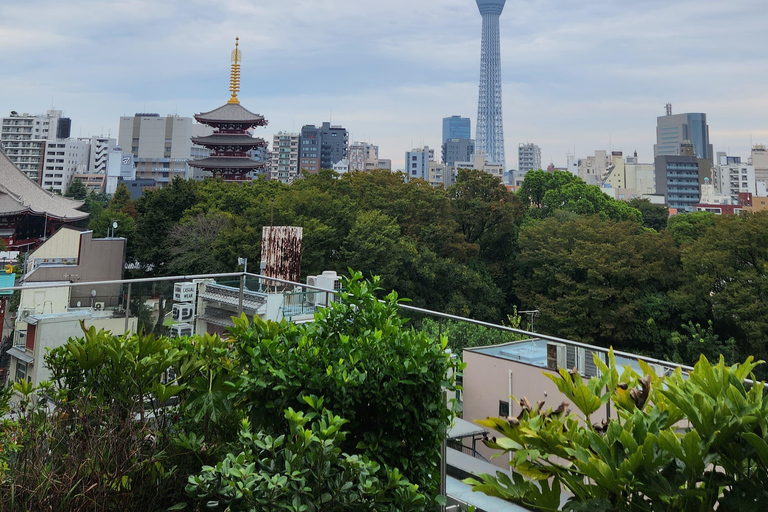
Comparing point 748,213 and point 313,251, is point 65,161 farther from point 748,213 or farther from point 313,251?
point 748,213

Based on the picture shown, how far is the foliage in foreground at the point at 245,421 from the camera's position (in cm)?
151

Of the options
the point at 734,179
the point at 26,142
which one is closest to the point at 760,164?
the point at 734,179

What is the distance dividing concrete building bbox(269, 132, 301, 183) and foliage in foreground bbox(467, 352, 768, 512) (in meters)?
74.5

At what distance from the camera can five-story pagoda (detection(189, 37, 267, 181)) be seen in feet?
101

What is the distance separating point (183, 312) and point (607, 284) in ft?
54.6

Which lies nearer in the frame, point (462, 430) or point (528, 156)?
point (462, 430)

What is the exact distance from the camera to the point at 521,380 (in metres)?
2.13

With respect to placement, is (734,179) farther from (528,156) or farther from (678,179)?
(528,156)

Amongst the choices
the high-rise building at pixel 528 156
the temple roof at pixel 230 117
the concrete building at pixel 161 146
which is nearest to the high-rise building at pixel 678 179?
the high-rise building at pixel 528 156

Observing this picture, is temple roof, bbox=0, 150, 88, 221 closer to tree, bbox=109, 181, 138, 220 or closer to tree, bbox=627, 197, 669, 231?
tree, bbox=109, 181, 138, 220

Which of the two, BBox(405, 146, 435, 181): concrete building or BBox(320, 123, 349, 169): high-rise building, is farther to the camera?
BBox(405, 146, 435, 181): concrete building

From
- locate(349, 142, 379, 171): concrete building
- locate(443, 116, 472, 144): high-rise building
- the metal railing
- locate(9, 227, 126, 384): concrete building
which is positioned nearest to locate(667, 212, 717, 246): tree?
the metal railing

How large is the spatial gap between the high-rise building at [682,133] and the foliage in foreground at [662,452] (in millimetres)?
103048

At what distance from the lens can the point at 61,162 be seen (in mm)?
58594
